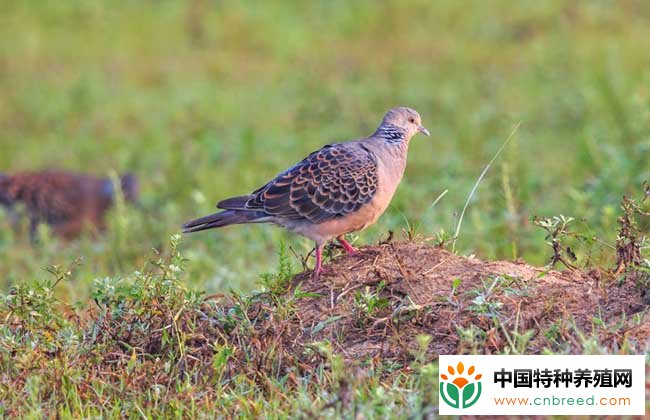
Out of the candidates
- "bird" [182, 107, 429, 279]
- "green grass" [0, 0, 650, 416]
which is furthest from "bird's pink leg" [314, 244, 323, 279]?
"green grass" [0, 0, 650, 416]

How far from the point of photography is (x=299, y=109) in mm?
11539

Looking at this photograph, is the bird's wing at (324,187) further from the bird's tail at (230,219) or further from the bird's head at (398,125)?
the bird's head at (398,125)

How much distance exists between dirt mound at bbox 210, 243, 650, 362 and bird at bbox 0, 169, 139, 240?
4576mm

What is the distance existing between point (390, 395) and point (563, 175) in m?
5.62

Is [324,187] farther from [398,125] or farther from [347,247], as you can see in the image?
[398,125]

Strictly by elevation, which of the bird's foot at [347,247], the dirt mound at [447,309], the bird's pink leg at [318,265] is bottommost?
the dirt mound at [447,309]

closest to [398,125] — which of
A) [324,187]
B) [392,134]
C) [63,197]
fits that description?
[392,134]

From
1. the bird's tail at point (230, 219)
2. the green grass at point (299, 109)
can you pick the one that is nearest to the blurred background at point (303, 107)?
the green grass at point (299, 109)

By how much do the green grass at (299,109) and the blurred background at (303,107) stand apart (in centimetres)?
3

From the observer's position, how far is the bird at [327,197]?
17.5ft

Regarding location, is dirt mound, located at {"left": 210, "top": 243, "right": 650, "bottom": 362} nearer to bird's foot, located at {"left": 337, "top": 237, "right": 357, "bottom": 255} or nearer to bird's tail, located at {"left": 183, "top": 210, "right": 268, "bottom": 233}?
bird's foot, located at {"left": 337, "top": 237, "right": 357, "bottom": 255}

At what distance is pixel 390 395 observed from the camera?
4012 mm

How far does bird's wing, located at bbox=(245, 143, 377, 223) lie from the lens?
5.34 m

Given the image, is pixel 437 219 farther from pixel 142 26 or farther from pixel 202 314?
pixel 142 26
